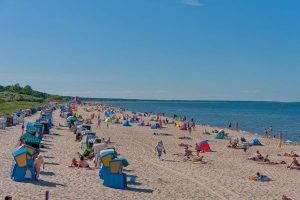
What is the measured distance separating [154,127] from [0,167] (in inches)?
1066

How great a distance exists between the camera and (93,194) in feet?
40.5

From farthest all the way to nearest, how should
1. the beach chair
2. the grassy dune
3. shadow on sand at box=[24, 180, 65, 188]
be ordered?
the grassy dune → the beach chair → shadow on sand at box=[24, 180, 65, 188]

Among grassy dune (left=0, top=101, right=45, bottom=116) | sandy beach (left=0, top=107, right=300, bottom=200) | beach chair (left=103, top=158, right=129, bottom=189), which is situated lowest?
sandy beach (left=0, top=107, right=300, bottom=200)

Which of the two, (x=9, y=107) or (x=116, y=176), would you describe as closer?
(x=116, y=176)

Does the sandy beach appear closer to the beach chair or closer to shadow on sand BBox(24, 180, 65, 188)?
shadow on sand BBox(24, 180, 65, 188)

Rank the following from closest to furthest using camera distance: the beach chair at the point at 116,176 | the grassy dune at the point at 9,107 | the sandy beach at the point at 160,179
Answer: the sandy beach at the point at 160,179
the beach chair at the point at 116,176
the grassy dune at the point at 9,107

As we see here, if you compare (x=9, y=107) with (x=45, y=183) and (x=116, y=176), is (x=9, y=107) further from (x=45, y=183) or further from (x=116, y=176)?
(x=116, y=176)

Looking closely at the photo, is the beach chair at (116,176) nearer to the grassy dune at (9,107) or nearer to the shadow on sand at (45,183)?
the shadow on sand at (45,183)

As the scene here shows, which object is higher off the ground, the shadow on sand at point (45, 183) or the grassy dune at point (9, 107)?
the grassy dune at point (9, 107)

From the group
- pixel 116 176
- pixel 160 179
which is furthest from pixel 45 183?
pixel 160 179

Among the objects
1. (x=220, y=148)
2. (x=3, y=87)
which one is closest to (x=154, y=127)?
(x=220, y=148)

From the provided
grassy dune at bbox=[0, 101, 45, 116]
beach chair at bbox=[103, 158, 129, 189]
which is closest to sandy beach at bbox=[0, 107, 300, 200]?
beach chair at bbox=[103, 158, 129, 189]

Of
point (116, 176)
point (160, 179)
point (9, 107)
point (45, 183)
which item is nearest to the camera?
point (45, 183)

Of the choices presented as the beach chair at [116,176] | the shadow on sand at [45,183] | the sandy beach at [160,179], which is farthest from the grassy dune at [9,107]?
the beach chair at [116,176]
